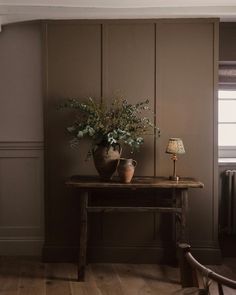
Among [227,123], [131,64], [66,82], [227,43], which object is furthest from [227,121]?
[66,82]

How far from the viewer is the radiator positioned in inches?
160

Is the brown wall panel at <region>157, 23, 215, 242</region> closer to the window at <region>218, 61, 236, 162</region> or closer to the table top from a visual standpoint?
the table top

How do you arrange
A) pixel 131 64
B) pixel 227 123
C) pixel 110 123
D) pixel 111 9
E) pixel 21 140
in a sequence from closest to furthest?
pixel 110 123 → pixel 111 9 → pixel 131 64 → pixel 21 140 → pixel 227 123

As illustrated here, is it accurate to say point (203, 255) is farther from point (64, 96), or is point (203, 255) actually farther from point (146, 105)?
point (64, 96)

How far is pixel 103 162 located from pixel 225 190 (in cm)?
155

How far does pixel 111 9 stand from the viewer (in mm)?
3543

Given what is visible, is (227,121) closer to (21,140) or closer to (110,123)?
(110,123)

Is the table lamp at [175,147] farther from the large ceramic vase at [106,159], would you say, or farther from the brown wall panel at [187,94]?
the large ceramic vase at [106,159]

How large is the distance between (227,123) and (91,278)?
2.24 metres

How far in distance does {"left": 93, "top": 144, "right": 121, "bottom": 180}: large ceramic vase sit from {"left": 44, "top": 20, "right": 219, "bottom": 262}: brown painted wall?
39 centimetres

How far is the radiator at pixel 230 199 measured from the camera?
406 centimetres

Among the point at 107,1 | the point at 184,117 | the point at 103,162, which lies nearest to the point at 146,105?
the point at 184,117

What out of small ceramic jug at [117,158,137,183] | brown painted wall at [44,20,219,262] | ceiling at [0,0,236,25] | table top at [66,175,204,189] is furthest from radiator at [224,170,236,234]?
ceiling at [0,0,236,25]

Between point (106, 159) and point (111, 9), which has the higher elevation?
point (111, 9)
